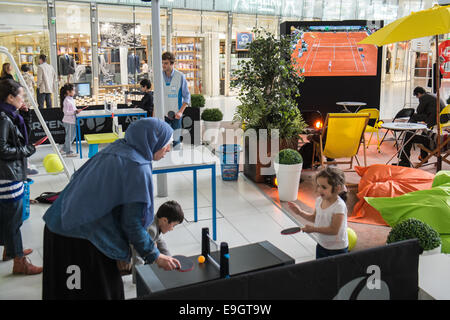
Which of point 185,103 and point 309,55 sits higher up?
point 309,55

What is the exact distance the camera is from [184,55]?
17984 mm

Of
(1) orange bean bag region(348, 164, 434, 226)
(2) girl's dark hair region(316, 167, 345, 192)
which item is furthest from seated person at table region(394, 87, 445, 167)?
(2) girl's dark hair region(316, 167, 345, 192)

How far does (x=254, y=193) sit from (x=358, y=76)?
649 centimetres

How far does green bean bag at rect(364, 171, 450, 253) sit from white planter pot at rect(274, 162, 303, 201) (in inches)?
38.8

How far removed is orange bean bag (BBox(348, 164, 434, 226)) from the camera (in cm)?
538

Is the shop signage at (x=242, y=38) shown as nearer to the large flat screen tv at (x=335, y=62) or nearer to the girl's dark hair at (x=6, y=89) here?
the large flat screen tv at (x=335, y=62)

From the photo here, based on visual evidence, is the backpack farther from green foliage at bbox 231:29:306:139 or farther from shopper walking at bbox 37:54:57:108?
shopper walking at bbox 37:54:57:108

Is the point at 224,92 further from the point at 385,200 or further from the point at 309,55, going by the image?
the point at 385,200

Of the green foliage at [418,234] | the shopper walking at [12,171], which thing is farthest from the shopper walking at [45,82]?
the green foliage at [418,234]

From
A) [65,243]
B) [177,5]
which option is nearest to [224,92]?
[177,5]

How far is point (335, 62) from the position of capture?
38.0 feet

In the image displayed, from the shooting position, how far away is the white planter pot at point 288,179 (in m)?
5.92

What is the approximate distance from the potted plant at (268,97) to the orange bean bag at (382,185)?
1.39 metres
